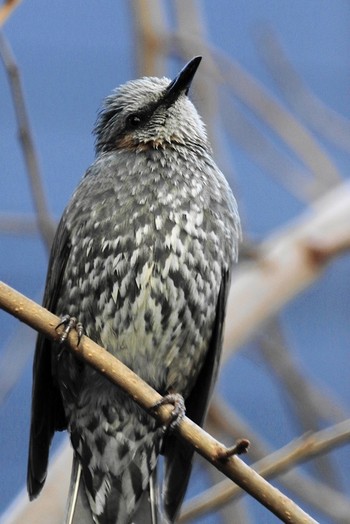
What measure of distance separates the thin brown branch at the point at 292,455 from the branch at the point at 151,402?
127mm

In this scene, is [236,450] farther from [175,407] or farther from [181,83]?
[181,83]

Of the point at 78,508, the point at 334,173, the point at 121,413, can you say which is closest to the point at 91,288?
the point at 121,413

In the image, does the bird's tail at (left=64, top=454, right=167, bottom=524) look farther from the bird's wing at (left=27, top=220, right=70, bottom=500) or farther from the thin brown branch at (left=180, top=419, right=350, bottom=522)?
the thin brown branch at (left=180, top=419, right=350, bottom=522)

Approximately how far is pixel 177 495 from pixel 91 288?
0.76m

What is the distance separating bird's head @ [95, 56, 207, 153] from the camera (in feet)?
12.7

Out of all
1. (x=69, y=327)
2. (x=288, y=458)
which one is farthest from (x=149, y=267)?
(x=288, y=458)

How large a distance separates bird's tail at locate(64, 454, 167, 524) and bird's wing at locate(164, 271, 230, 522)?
0.15ft

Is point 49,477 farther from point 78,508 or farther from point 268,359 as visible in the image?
point 268,359

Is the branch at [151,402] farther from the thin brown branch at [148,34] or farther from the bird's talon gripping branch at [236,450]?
the thin brown branch at [148,34]

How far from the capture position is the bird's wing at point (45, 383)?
350 cm

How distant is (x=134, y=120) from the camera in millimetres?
3912

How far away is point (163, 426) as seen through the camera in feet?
10.1

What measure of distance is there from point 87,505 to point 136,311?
0.67 m

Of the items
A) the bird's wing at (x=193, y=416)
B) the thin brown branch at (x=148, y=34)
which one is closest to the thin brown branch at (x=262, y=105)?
the thin brown branch at (x=148, y=34)
